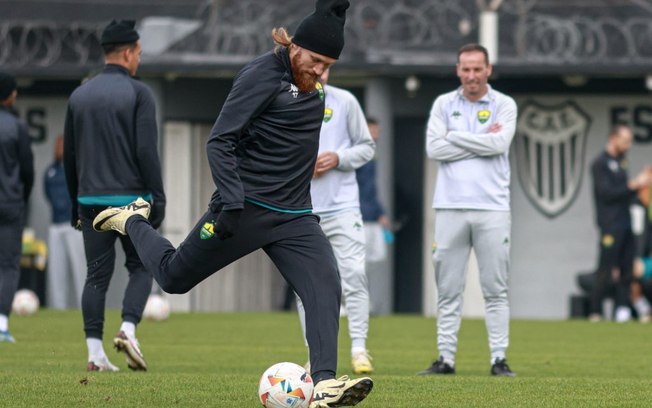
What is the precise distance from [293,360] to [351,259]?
1.23 m

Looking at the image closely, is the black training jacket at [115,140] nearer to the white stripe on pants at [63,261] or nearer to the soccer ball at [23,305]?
the soccer ball at [23,305]

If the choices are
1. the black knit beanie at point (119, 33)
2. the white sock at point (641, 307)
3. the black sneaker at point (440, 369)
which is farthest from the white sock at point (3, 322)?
the white sock at point (641, 307)

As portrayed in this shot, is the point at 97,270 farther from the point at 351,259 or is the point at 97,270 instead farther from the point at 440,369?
the point at 440,369

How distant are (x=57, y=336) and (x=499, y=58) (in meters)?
9.06

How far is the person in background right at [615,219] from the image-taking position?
19.9 m

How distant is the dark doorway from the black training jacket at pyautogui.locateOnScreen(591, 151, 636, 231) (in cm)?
418

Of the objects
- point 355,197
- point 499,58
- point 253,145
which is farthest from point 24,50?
point 253,145

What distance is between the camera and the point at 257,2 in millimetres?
22406

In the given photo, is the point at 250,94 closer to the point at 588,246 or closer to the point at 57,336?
the point at 57,336

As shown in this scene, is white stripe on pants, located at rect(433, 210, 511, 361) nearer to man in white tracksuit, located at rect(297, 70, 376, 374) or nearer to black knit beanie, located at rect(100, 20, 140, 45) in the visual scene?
man in white tracksuit, located at rect(297, 70, 376, 374)

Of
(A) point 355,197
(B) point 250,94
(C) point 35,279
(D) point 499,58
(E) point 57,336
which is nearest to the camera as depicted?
(B) point 250,94

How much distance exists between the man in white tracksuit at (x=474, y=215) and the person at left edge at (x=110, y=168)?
2022 millimetres

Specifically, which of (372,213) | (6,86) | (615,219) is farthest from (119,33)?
(615,219)

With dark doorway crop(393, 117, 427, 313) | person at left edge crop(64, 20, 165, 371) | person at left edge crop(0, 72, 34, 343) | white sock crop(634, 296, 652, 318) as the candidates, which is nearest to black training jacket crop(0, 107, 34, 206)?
person at left edge crop(0, 72, 34, 343)
